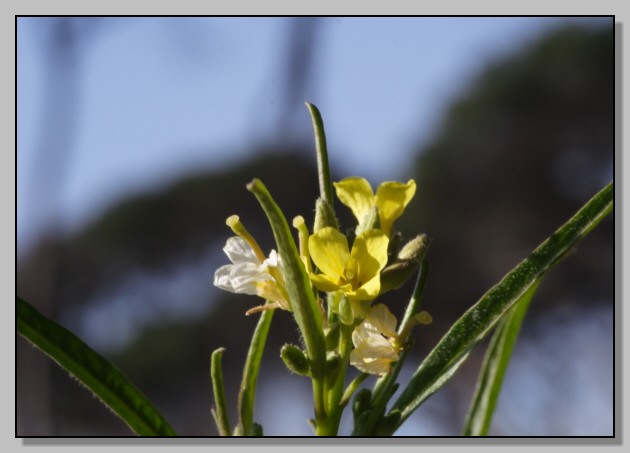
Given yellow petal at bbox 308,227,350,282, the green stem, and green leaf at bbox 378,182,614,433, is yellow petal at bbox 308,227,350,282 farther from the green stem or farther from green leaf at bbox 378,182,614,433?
green leaf at bbox 378,182,614,433

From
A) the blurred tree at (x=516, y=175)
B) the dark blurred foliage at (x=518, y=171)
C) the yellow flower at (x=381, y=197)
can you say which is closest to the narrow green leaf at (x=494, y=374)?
the yellow flower at (x=381, y=197)

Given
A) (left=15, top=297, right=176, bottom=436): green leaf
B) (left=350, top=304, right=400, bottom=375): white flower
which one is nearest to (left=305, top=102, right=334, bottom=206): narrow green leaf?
(left=350, top=304, right=400, bottom=375): white flower

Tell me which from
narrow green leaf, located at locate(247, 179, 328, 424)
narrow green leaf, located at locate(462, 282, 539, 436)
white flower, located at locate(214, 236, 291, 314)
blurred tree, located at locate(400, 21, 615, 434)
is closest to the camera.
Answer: narrow green leaf, located at locate(247, 179, 328, 424)

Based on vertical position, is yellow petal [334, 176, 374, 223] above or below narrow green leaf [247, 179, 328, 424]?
above

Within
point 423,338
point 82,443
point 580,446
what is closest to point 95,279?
point 423,338

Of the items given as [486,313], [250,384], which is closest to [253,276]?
[250,384]

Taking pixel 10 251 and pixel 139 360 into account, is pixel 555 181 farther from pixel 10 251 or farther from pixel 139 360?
pixel 10 251

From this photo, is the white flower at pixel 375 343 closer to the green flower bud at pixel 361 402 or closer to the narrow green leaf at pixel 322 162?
the green flower bud at pixel 361 402
